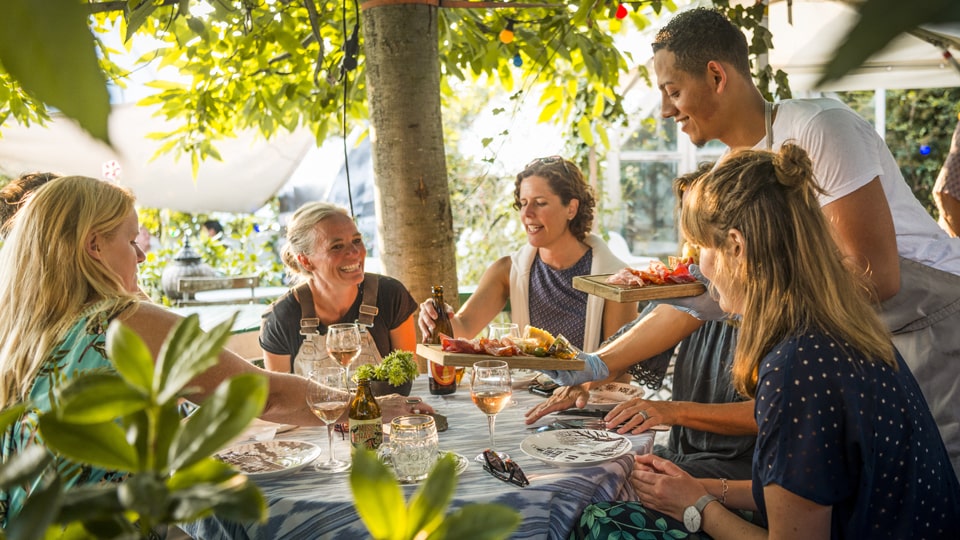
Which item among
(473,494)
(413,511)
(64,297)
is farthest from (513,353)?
(413,511)

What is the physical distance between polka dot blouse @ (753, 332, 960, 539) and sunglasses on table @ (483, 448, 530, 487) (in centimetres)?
51

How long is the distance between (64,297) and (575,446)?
127cm

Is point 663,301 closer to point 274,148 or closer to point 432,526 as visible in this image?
point 432,526

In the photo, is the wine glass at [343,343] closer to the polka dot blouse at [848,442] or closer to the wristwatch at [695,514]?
the wristwatch at [695,514]

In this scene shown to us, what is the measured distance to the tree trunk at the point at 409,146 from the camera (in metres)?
2.98

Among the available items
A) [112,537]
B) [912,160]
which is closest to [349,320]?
[112,537]

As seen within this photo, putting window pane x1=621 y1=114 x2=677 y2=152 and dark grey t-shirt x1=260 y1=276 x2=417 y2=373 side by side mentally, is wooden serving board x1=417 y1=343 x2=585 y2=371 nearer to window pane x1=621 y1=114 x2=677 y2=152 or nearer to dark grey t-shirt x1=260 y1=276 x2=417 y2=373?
dark grey t-shirt x1=260 y1=276 x2=417 y2=373

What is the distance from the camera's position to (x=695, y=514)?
190 centimetres

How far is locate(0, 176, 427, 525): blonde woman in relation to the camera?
176cm

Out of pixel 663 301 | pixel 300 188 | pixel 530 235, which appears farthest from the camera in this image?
pixel 300 188

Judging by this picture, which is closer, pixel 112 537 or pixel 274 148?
pixel 112 537

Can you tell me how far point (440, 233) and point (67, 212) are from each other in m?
1.51

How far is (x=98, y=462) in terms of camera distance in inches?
11.5

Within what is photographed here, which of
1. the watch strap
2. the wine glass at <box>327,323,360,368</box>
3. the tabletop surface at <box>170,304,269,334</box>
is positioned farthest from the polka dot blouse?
the tabletop surface at <box>170,304,269,334</box>
